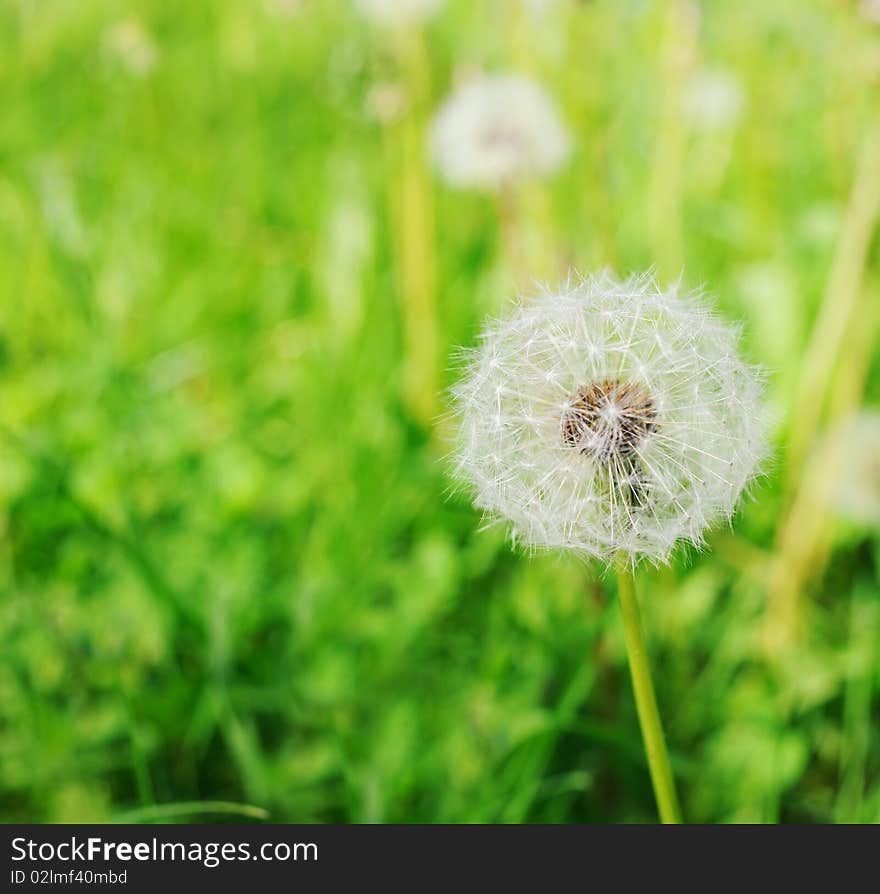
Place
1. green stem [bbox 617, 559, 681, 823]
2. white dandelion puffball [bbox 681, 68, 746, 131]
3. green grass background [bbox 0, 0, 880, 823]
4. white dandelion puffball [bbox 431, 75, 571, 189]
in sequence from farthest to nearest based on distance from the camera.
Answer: white dandelion puffball [bbox 681, 68, 746, 131], white dandelion puffball [bbox 431, 75, 571, 189], green grass background [bbox 0, 0, 880, 823], green stem [bbox 617, 559, 681, 823]

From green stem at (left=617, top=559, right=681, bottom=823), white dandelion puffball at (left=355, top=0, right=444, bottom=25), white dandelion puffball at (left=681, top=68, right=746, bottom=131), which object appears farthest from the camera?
white dandelion puffball at (left=681, top=68, right=746, bottom=131)

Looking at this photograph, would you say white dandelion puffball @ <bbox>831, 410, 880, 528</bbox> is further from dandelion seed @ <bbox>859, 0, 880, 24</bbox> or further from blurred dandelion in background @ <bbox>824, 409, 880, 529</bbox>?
dandelion seed @ <bbox>859, 0, 880, 24</bbox>

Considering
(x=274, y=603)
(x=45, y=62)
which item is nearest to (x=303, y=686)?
(x=274, y=603)

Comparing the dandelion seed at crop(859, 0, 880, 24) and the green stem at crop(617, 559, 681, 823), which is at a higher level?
the dandelion seed at crop(859, 0, 880, 24)

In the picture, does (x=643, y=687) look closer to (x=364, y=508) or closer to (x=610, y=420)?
(x=610, y=420)

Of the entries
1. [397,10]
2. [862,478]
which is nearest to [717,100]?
[397,10]

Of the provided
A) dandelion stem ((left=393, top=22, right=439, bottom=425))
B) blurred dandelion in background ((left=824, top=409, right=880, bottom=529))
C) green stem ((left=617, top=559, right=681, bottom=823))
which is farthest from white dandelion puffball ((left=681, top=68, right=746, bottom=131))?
green stem ((left=617, top=559, right=681, bottom=823))
